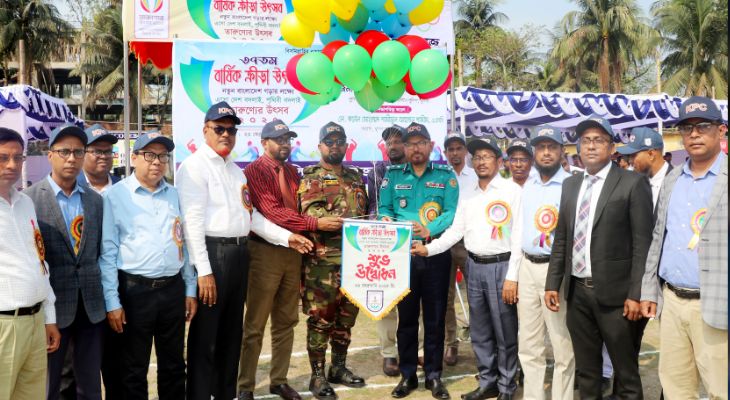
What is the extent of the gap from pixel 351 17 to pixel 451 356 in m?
3.29

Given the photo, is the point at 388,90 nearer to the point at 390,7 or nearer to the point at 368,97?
the point at 368,97

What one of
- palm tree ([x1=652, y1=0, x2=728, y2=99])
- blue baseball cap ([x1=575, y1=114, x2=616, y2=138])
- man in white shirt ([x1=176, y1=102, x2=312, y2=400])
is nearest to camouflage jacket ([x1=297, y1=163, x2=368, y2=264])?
man in white shirt ([x1=176, y1=102, x2=312, y2=400])

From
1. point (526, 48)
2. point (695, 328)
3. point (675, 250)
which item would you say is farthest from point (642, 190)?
point (526, 48)

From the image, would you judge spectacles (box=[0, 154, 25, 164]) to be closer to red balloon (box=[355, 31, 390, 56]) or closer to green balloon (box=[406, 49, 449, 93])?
red balloon (box=[355, 31, 390, 56])

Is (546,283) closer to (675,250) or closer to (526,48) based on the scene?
(675,250)

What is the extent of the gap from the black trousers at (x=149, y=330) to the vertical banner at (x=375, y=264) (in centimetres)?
128

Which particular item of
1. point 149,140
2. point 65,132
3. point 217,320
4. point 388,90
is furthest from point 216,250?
point 388,90

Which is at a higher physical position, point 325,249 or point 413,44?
point 413,44

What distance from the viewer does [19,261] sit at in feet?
9.75

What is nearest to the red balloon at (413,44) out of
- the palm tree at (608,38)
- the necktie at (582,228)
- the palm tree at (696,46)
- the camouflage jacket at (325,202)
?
the camouflage jacket at (325,202)

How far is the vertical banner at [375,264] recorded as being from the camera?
4.55 metres

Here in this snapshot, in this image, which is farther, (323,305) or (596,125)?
(323,305)

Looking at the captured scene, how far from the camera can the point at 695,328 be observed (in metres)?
3.36

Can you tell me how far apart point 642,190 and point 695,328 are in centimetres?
90
